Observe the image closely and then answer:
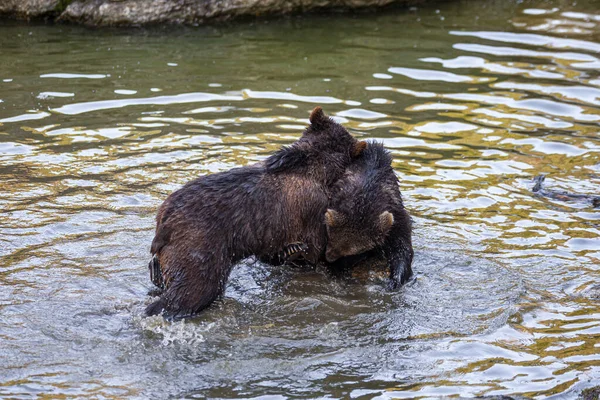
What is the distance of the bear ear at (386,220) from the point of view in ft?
22.6

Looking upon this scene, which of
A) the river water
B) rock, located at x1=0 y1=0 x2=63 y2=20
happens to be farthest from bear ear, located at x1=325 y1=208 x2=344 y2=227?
rock, located at x1=0 y1=0 x2=63 y2=20

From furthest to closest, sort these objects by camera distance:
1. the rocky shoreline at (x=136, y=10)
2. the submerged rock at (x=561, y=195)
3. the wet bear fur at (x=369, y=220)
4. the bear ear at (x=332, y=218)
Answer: the rocky shoreline at (x=136, y=10) < the submerged rock at (x=561, y=195) < the wet bear fur at (x=369, y=220) < the bear ear at (x=332, y=218)

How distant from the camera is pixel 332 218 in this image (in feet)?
22.5

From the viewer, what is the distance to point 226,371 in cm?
575

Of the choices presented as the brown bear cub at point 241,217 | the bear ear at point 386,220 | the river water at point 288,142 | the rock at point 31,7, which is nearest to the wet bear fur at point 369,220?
the bear ear at point 386,220

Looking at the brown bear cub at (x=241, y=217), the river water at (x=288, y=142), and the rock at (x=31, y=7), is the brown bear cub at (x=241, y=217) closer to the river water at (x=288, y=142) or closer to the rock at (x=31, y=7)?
the river water at (x=288, y=142)

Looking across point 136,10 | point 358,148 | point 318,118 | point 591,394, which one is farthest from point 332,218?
point 136,10

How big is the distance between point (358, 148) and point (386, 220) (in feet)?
2.70

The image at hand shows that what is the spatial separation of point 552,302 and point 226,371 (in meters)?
2.85

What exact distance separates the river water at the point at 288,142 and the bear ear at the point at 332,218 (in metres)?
0.68

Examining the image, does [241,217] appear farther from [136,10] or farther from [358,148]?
[136,10]

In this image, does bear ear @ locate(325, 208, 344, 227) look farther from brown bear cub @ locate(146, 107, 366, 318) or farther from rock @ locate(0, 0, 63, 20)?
rock @ locate(0, 0, 63, 20)

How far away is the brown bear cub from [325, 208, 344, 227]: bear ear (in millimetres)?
175

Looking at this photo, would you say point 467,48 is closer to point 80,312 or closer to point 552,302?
point 552,302
